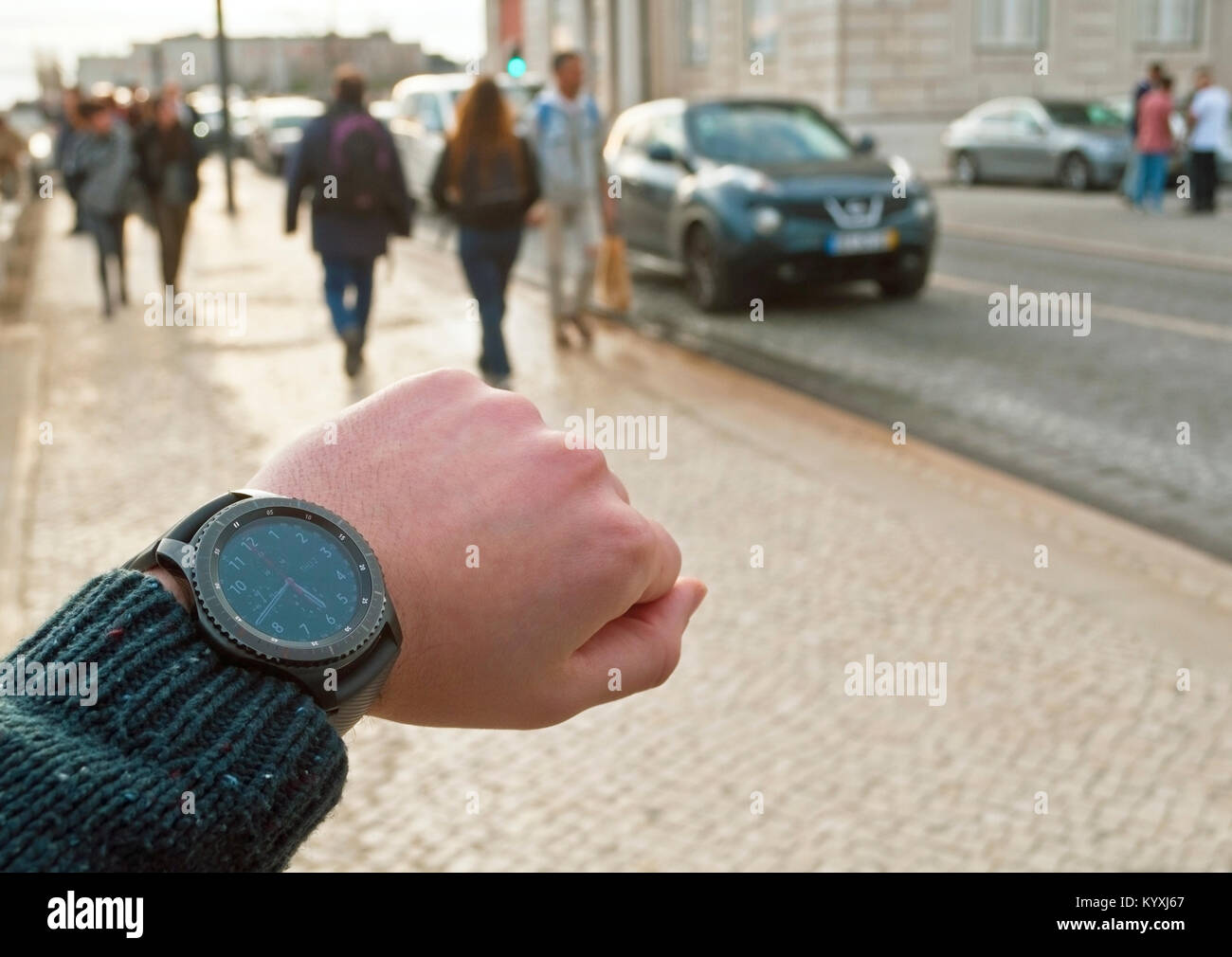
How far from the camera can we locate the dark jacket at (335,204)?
9195 mm

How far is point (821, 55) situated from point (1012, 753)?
29.9 m

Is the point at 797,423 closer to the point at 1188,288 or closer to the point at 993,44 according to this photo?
the point at 1188,288

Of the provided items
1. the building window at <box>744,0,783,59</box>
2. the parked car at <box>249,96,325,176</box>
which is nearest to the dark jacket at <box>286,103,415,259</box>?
the building window at <box>744,0,783,59</box>

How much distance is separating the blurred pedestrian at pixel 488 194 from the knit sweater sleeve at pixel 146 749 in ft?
27.2

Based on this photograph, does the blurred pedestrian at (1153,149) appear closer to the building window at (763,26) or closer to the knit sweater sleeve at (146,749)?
the building window at (763,26)

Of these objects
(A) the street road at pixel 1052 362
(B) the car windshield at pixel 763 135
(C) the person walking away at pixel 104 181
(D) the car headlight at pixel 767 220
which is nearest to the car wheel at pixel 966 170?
(A) the street road at pixel 1052 362

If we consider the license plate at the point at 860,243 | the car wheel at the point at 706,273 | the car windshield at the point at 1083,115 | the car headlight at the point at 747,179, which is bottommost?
the car wheel at the point at 706,273

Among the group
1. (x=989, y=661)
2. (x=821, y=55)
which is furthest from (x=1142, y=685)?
(x=821, y=55)

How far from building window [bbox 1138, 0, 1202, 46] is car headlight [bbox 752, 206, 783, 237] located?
84.4 feet

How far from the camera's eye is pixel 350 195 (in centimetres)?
923

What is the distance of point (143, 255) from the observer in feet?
62.2

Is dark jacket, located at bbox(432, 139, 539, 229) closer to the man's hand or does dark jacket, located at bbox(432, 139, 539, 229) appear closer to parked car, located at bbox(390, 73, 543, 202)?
the man's hand

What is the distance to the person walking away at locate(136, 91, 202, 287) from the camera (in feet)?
45.9

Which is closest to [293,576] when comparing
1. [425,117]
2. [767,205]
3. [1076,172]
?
[767,205]
